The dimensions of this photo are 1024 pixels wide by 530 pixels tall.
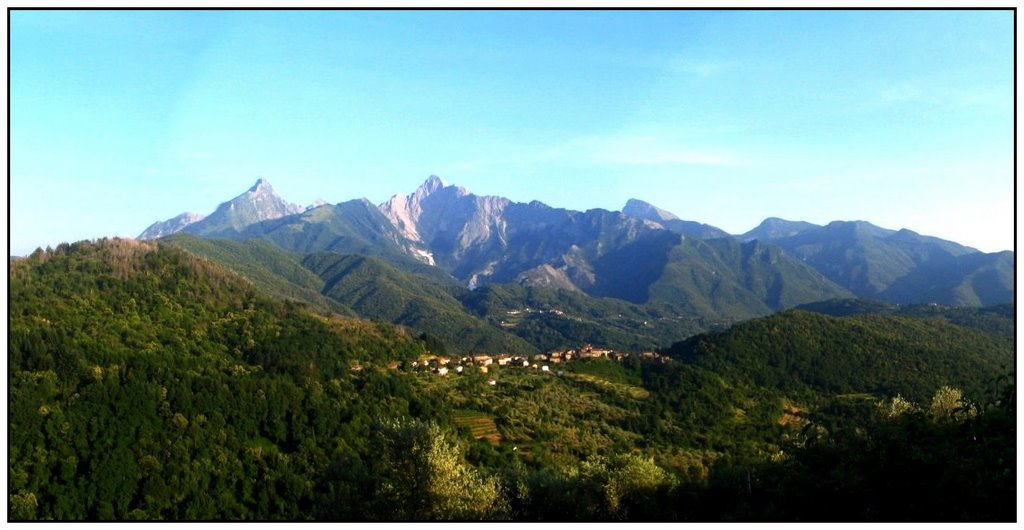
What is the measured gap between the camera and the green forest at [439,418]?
1871cm

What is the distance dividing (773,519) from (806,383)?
229 feet

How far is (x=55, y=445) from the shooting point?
39156 mm

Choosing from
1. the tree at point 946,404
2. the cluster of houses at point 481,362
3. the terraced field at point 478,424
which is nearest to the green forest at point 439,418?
the terraced field at point 478,424

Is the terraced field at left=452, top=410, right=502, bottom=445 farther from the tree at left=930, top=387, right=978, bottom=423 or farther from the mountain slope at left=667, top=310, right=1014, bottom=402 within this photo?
the mountain slope at left=667, top=310, right=1014, bottom=402

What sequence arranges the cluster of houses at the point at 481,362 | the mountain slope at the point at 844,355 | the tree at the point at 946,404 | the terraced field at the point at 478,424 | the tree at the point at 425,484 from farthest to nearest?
the mountain slope at the point at 844,355
the cluster of houses at the point at 481,362
the terraced field at the point at 478,424
the tree at the point at 946,404
the tree at the point at 425,484

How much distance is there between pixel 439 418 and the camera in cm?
5300

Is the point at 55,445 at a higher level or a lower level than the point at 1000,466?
lower

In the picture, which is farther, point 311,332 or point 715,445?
point 311,332

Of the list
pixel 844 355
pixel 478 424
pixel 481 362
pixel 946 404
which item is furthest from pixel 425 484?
pixel 844 355

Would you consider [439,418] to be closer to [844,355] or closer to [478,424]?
[478,424]

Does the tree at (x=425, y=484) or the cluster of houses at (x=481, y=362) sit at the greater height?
the tree at (x=425, y=484)

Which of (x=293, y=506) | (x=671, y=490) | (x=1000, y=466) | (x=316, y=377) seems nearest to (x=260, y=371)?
(x=316, y=377)

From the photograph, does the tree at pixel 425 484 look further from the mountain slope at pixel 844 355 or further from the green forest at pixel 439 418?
the mountain slope at pixel 844 355

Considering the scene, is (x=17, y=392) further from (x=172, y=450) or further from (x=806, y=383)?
(x=806, y=383)
